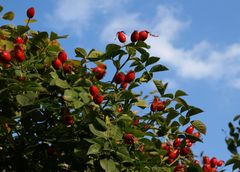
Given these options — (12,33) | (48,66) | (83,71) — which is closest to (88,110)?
(83,71)

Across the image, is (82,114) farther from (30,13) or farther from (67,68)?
(30,13)

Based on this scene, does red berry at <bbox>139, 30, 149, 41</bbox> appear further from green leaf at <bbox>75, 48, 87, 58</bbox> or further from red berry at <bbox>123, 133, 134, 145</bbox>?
red berry at <bbox>123, 133, 134, 145</bbox>

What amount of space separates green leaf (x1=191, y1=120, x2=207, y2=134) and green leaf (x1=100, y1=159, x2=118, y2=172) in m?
0.79

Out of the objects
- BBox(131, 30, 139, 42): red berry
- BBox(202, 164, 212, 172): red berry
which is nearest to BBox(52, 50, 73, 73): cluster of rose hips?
BBox(131, 30, 139, 42): red berry

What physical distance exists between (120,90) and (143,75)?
0.85 ft

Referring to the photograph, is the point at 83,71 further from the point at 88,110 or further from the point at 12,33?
the point at 12,33

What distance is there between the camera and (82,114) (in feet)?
9.41

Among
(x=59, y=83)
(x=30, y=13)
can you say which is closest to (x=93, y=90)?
(x=59, y=83)

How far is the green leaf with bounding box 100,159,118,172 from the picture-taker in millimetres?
2648

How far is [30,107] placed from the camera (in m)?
2.96

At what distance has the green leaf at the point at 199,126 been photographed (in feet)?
10.7

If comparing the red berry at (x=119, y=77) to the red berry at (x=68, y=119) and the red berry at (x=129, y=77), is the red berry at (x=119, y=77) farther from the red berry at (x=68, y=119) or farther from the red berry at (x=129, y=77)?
the red berry at (x=68, y=119)

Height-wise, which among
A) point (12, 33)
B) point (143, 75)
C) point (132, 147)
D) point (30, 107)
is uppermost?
point (12, 33)

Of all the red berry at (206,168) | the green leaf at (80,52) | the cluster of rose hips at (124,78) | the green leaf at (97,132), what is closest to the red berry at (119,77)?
the cluster of rose hips at (124,78)
